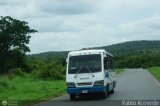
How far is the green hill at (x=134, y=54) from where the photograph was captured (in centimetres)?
14888

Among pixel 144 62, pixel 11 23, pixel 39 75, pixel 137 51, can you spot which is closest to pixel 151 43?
pixel 137 51

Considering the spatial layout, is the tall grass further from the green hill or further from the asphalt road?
the green hill

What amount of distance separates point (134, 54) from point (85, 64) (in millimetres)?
148593

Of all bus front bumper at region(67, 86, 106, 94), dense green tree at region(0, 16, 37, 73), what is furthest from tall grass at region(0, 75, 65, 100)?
dense green tree at region(0, 16, 37, 73)

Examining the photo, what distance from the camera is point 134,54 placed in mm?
173500

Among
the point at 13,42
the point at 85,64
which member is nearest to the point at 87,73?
the point at 85,64

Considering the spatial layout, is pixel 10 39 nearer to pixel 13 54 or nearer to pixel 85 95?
pixel 13 54

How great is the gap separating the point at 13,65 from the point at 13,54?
1774 mm

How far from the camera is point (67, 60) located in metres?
26.6

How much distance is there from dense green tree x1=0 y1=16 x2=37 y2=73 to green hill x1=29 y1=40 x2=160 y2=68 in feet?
123

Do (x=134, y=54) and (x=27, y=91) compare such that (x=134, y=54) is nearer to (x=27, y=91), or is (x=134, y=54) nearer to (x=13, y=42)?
(x=13, y=42)

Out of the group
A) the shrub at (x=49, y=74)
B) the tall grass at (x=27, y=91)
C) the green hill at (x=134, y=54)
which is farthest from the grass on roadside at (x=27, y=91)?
the green hill at (x=134, y=54)

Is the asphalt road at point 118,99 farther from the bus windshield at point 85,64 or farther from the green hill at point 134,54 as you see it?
the green hill at point 134,54

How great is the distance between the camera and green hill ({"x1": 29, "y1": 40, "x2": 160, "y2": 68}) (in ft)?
488
